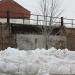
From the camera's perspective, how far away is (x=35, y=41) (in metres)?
31.0

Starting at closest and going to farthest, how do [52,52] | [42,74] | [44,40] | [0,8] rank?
1. [42,74]
2. [52,52]
3. [44,40]
4. [0,8]

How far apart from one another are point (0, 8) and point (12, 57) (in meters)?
33.5

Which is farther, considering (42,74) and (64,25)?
(64,25)

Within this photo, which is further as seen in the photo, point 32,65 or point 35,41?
point 35,41

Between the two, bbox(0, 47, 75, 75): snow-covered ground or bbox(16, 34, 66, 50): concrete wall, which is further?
bbox(16, 34, 66, 50): concrete wall

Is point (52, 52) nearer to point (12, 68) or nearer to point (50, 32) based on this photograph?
point (12, 68)

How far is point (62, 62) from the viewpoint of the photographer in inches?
348

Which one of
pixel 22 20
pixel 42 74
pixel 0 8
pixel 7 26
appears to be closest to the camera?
pixel 42 74

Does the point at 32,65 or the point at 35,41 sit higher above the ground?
the point at 32,65

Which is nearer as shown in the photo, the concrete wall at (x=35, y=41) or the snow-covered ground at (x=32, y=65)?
the snow-covered ground at (x=32, y=65)

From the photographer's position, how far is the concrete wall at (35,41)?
2988 cm

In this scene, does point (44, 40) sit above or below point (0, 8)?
below

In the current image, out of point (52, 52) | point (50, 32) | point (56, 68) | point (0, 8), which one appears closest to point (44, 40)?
point (50, 32)

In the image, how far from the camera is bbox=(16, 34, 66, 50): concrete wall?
29.9 m
